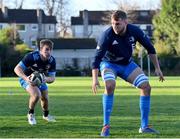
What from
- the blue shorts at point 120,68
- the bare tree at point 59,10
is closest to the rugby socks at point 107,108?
the blue shorts at point 120,68

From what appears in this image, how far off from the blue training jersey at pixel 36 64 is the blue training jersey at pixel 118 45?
207cm

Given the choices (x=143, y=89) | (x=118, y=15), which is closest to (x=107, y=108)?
(x=143, y=89)

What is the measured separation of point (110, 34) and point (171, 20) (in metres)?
72.3

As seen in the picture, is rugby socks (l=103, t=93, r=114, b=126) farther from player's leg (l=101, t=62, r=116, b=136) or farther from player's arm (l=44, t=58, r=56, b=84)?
player's arm (l=44, t=58, r=56, b=84)

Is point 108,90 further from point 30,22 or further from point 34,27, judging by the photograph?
point 34,27

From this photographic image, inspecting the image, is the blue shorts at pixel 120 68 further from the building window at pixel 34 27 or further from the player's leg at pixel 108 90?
the building window at pixel 34 27

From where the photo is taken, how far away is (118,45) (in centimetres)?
1084

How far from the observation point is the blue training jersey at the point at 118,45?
35.3ft

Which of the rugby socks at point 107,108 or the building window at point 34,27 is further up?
the rugby socks at point 107,108

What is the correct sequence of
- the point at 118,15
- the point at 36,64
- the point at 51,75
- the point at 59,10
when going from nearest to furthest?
1. the point at 118,15
2. the point at 36,64
3. the point at 51,75
4. the point at 59,10

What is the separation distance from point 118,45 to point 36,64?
2535mm

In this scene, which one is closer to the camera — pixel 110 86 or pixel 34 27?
pixel 110 86

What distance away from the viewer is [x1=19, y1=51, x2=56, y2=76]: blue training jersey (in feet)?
41.9

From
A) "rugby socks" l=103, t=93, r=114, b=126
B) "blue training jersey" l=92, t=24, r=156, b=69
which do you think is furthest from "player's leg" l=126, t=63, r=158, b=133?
"rugby socks" l=103, t=93, r=114, b=126
